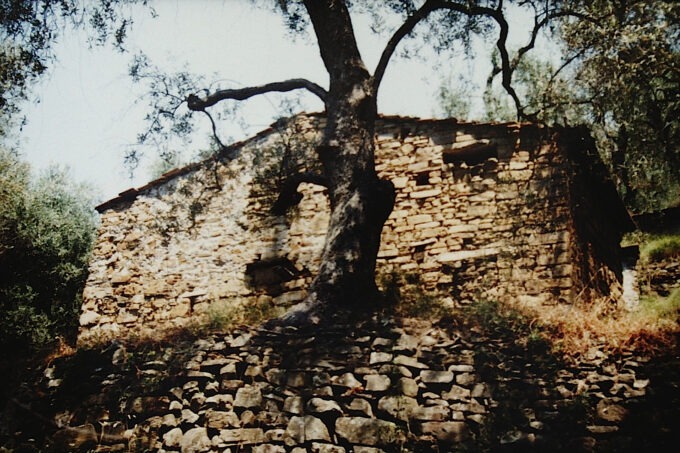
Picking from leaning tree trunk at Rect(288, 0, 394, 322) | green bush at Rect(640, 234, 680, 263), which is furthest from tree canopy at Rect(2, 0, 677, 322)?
green bush at Rect(640, 234, 680, 263)

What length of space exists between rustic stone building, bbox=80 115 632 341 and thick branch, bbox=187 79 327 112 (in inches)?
49.9

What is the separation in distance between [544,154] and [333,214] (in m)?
4.40

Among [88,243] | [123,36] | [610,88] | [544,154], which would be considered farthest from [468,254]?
[88,243]

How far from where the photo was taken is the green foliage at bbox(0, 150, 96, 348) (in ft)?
45.9

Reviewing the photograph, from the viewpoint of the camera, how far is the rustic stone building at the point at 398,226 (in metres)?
8.20

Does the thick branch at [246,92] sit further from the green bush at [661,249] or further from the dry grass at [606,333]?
the green bush at [661,249]

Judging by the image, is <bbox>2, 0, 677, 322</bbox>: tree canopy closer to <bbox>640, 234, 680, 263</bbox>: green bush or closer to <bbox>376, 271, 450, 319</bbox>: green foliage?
<bbox>376, 271, 450, 319</bbox>: green foliage

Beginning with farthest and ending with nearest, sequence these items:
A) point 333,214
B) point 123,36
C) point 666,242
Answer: point 666,242
point 123,36
point 333,214

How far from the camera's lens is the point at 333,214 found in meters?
7.14

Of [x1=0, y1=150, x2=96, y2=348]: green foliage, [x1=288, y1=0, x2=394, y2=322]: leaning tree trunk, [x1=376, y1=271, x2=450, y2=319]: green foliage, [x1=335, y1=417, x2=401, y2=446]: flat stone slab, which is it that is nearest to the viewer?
[x1=335, y1=417, x2=401, y2=446]: flat stone slab

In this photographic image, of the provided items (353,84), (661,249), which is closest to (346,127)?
(353,84)

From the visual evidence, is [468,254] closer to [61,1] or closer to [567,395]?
[567,395]

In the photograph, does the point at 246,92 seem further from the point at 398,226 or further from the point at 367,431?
the point at 367,431

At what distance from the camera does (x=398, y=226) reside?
29.9 feet
